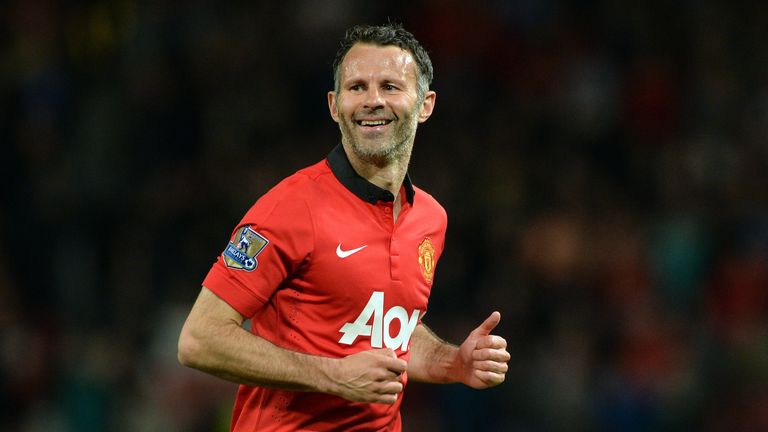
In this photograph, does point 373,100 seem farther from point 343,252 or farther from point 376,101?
point 343,252

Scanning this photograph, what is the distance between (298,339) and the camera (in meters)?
3.39

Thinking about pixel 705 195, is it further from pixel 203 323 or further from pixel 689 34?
pixel 203 323

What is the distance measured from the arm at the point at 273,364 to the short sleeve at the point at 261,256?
0.21ft

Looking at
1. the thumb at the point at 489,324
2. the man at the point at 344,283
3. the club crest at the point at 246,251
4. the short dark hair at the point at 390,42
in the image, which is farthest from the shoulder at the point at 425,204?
the club crest at the point at 246,251

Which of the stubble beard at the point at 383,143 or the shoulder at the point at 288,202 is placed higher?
the stubble beard at the point at 383,143

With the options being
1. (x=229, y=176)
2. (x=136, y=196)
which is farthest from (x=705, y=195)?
(x=136, y=196)

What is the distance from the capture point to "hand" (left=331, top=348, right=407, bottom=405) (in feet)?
10.2

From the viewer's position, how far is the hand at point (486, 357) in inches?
141

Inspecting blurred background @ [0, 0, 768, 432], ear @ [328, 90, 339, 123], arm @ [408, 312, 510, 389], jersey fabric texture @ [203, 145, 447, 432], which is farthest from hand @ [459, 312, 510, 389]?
blurred background @ [0, 0, 768, 432]

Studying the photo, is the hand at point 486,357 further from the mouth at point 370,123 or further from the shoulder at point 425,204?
the mouth at point 370,123

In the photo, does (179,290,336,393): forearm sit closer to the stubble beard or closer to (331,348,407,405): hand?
(331,348,407,405): hand

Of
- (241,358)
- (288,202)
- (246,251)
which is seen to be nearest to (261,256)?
(246,251)

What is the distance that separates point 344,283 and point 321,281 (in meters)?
0.07

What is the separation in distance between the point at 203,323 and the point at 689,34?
21.8ft
